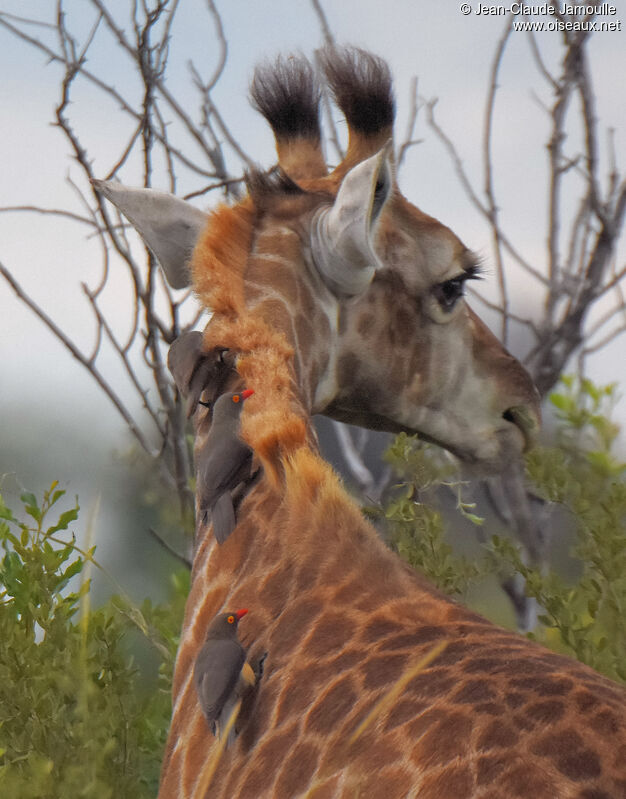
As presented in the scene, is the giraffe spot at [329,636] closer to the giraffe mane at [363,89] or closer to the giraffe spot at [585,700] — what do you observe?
the giraffe spot at [585,700]

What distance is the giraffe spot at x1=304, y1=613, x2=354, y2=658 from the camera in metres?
1.82

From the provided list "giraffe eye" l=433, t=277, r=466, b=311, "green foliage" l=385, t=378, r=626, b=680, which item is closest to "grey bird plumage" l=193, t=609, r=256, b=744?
"green foliage" l=385, t=378, r=626, b=680

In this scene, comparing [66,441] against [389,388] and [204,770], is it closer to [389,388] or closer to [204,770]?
[389,388]

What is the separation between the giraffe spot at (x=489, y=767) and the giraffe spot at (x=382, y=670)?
0.29m

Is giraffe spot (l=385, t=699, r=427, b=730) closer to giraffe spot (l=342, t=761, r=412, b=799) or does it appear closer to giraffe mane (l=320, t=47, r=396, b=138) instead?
giraffe spot (l=342, t=761, r=412, b=799)

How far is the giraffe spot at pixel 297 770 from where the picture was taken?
1.62 metres

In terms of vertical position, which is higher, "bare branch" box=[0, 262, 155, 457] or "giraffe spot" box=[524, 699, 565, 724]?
"bare branch" box=[0, 262, 155, 457]

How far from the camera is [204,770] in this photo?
1858 millimetres

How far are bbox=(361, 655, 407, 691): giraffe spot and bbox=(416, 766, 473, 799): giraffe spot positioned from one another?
266 mm

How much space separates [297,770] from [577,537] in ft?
4.38

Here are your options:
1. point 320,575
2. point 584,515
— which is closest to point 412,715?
point 320,575

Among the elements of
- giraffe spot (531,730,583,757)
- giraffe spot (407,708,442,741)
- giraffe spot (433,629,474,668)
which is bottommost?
giraffe spot (531,730,583,757)

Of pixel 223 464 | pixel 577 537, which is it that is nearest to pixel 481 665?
pixel 223 464

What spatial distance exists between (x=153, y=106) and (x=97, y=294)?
86 centimetres
